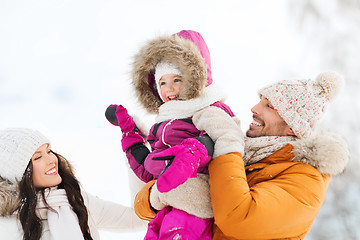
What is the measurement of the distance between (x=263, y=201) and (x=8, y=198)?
1005 mm

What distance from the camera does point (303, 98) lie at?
1490 millimetres

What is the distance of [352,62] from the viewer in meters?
3.60

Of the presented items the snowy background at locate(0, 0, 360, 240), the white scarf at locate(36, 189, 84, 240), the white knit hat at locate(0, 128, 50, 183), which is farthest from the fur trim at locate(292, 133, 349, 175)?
the snowy background at locate(0, 0, 360, 240)

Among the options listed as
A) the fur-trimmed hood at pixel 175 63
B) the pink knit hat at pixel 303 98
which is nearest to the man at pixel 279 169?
the pink knit hat at pixel 303 98

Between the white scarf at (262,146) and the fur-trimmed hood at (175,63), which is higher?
the fur-trimmed hood at (175,63)

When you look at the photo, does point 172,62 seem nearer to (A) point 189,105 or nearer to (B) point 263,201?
(A) point 189,105

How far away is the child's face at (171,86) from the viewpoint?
1651 mm

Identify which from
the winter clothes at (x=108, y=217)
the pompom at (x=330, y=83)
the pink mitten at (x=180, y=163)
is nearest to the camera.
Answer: the pink mitten at (x=180, y=163)

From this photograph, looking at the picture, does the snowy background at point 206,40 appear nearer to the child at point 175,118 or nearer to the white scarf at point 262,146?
the child at point 175,118

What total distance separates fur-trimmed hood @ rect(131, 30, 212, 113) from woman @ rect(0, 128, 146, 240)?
50cm

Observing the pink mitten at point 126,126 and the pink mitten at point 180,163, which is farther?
the pink mitten at point 126,126

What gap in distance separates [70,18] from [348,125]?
8.98 ft

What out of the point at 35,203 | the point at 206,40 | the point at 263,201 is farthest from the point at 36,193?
the point at 206,40

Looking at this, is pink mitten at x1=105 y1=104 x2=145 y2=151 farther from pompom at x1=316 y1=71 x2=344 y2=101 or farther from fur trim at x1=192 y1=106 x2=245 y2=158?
pompom at x1=316 y1=71 x2=344 y2=101
